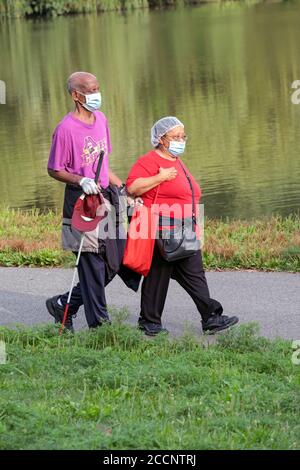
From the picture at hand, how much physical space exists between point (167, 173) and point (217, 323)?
1.23 metres

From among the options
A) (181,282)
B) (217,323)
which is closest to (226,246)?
(181,282)

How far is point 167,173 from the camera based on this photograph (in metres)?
7.89

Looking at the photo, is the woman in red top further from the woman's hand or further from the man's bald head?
the man's bald head

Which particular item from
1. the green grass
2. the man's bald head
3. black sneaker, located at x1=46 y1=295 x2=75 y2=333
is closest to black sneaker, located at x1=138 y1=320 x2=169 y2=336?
the green grass

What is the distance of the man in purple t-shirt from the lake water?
27.2 ft

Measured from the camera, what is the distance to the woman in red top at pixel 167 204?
26.2ft

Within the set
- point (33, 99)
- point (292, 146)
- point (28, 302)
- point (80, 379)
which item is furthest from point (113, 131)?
point (80, 379)

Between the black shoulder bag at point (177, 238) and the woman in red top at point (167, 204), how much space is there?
4 cm

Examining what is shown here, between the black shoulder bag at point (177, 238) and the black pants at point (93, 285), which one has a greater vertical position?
the black shoulder bag at point (177, 238)

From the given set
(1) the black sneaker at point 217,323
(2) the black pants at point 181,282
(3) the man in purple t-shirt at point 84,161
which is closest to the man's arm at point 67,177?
(3) the man in purple t-shirt at point 84,161

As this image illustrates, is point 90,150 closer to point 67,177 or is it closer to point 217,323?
point 67,177

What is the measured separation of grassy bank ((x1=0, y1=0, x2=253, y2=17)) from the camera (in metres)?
72.9

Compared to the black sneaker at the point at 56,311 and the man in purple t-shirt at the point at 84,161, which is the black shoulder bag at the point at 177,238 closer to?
the man in purple t-shirt at the point at 84,161
